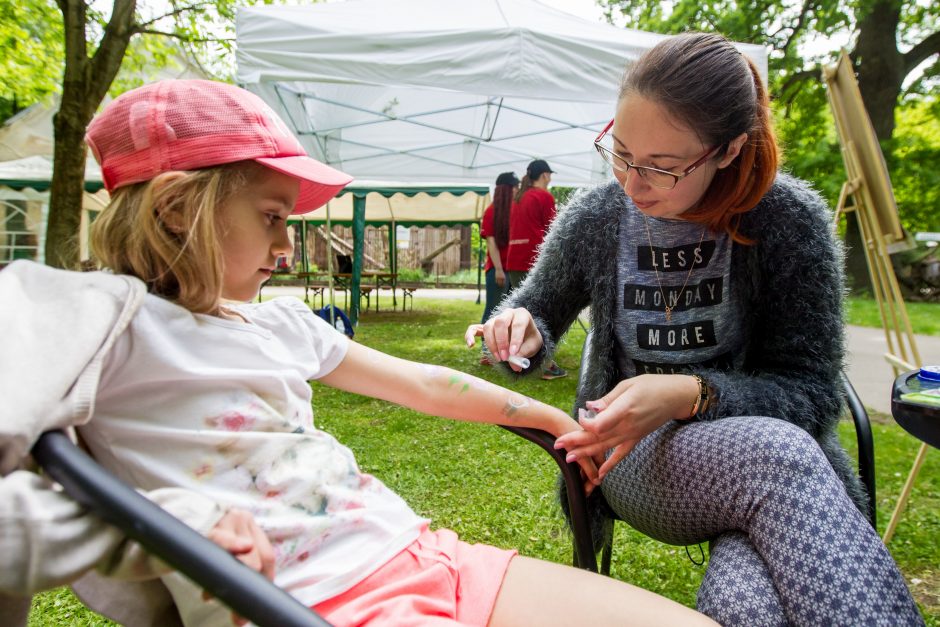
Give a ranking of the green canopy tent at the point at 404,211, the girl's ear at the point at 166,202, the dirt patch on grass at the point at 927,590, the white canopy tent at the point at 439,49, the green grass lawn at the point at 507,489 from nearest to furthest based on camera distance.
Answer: the girl's ear at the point at 166,202, the dirt patch on grass at the point at 927,590, the green grass lawn at the point at 507,489, the white canopy tent at the point at 439,49, the green canopy tent at the point at 404,211

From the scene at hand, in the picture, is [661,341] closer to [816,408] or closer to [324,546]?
[816,408]

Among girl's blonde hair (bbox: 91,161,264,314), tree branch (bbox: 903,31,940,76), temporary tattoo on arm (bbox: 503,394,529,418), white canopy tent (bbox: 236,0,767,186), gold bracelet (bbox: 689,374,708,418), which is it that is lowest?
temporary tattoo on arm (bbox: 503,394,529,418)

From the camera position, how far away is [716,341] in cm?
141

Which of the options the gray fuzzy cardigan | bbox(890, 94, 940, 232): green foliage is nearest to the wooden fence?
bbox(890, 94, 940, 232): green foliage

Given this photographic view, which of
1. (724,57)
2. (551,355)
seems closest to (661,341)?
(551,355)

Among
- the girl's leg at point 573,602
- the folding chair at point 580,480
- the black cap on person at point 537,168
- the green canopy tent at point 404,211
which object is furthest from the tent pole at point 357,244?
the girl's leg at point 573,602

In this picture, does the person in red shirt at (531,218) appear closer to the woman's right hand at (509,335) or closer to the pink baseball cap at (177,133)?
the woman's right hand at (509,335)

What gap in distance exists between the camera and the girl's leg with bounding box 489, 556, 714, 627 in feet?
3.01

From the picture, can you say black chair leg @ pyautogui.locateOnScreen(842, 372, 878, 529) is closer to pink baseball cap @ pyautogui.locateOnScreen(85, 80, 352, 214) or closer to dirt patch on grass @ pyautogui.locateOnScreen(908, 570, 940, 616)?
dirt patch on grass @ pyautogui.locateOnScreen(908, 570, 940, 616)

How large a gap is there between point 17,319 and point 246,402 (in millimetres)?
338

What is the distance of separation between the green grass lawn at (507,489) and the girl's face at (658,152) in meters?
0.56

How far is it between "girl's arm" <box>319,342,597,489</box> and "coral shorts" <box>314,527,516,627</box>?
273 millimetres

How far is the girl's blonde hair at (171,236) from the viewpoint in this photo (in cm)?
94

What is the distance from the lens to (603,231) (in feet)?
5.05
